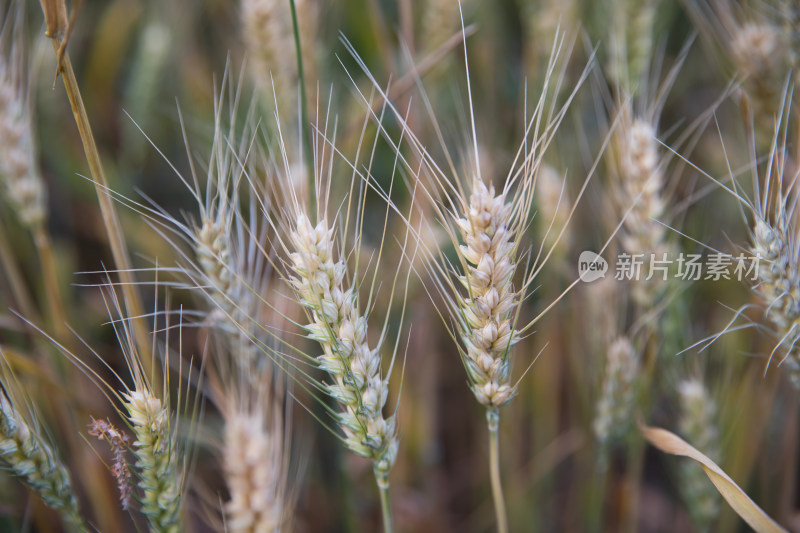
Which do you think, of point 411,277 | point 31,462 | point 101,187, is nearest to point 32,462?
point 31,462

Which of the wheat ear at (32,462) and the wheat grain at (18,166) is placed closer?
the wheat ear at (32,462)

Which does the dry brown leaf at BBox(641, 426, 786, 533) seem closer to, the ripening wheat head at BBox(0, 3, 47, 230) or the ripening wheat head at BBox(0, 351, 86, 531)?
the ripening wheat head at BBox(0, 351, 86, 531)

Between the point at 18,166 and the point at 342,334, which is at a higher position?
the point at 18,166

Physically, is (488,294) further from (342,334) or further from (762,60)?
(762,60)

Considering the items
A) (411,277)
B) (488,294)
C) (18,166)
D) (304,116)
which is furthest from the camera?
(411,277)

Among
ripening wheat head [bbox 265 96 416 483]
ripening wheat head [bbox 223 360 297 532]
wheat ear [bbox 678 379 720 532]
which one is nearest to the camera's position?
ripening wheat head [bbox 265 96 416 483]

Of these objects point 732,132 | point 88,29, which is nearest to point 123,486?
point 732,132

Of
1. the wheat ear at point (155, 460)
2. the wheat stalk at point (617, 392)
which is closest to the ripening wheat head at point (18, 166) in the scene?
the wheat ear at point (155, 460)

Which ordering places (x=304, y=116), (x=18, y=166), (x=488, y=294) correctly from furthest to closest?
1. (x=18, y=166)
2. (x=304, y=116)
3. (x=488, y=294)

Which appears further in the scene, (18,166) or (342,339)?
(18,166)

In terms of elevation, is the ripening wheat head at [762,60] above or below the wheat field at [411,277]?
above

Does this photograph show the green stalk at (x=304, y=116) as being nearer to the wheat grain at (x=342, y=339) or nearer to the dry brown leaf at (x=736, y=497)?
the wheat grain at (x=342, y=339)

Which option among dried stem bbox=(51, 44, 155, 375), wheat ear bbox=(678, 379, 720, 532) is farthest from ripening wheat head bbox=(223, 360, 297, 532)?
wheat ear bbox=(678, 379, 720, 532)
